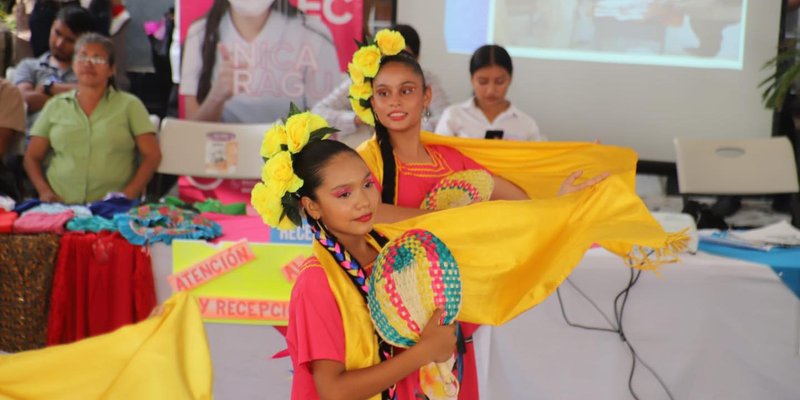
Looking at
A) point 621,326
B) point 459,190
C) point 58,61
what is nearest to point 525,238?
point 459,190

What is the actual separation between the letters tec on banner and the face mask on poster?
271cm

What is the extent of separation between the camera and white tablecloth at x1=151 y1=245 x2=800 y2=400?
340cm

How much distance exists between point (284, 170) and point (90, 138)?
10.1ft

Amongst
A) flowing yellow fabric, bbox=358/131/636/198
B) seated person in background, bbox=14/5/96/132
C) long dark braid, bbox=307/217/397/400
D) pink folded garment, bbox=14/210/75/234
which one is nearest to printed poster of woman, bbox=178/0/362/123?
seated person in background, bbox=14/5/96/132

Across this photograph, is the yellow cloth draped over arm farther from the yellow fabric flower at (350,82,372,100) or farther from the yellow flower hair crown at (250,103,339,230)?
the yellow flower hair crown at (250,103,339,230)

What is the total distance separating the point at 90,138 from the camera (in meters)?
4.71

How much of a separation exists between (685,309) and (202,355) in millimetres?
1995

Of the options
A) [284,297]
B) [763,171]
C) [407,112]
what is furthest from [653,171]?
[407,112]

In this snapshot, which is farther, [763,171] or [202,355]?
[763,171]

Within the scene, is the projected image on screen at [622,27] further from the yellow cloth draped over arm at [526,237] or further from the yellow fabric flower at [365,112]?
the yellow fabric flower at [365,112]

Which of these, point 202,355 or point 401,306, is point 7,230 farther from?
point 401,306

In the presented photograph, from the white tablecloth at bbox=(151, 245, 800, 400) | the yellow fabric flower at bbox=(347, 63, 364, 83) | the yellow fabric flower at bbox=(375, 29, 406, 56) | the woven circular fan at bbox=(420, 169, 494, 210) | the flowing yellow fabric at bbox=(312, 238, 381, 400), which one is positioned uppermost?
the yellow fabric flower at bbox=(375, 29, 406, 56)

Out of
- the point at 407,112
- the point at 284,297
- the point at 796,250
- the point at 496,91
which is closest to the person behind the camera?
the point at 407,112

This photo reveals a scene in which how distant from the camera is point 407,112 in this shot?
99.6 inches
